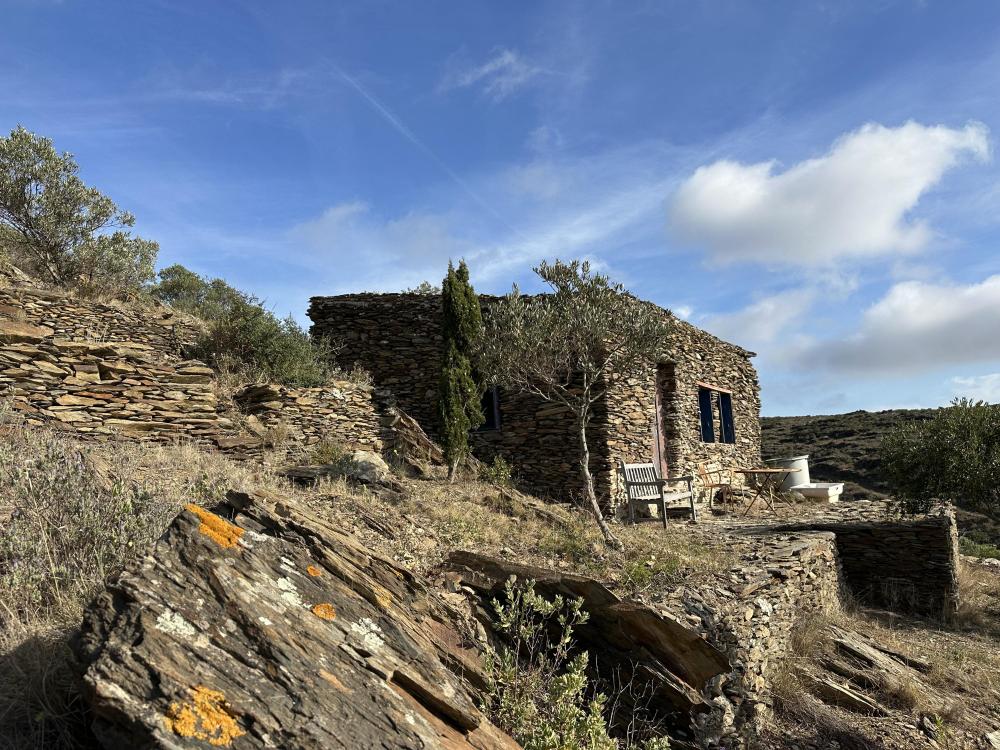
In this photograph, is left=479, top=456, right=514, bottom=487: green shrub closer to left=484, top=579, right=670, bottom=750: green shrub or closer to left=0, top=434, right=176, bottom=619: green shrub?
left=484, top=579, right=670, bottom=750: green shrub

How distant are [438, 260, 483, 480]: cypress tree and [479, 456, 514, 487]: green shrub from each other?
659 millimetres

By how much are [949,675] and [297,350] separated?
11.2 meters

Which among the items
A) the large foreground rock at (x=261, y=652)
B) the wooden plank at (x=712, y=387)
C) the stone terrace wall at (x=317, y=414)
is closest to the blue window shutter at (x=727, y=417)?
the wooden plank at (x=712, y=387)

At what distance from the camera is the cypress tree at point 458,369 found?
436 inches

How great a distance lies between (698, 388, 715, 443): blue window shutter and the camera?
609 inches

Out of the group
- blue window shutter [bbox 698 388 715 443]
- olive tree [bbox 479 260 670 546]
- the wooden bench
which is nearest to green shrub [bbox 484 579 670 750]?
olive tree [bbox 479 260 670 546]

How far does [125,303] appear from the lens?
11.0 metres

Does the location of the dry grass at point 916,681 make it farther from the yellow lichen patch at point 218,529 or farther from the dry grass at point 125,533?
the yellow lichen patch at point 218,529

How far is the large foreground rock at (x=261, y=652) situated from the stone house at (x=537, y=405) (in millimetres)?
9236

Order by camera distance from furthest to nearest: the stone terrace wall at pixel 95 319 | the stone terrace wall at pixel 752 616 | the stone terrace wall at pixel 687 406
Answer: the stone terrace wall at pixel 687 406, the stone terrace wall at pixel 95 319, the stone terrace wall at pixel 752 616

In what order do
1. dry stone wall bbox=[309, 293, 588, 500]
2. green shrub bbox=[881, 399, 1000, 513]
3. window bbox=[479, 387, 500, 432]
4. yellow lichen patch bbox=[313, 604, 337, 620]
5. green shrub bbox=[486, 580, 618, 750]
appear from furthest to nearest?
window bbox=[479, 387, 500, 432] < dry stone wall bbox=[309, 293, 588, 500] < green shrub bbox=[881, 399, 1000, 513] < green shrub bbox=[486, 580, 618, 750] < yellow lichen patch bbox=[313, 604, 337, 620]

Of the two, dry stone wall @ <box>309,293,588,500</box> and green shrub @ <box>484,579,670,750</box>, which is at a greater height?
dry stone wall @ <box>309,293,588,500</box>

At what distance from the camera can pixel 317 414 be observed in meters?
10.8

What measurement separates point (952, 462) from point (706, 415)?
5577 millimetres
